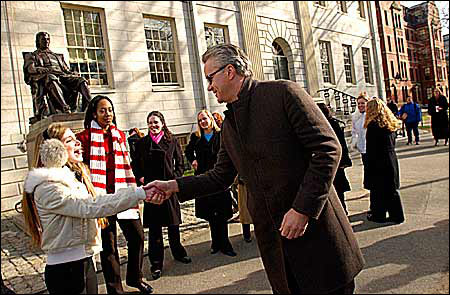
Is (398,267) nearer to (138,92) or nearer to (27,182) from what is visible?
(27,182)

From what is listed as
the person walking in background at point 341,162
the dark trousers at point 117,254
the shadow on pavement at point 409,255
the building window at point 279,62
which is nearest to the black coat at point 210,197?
the dark trousers at point 117,254

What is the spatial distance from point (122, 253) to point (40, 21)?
8487mm

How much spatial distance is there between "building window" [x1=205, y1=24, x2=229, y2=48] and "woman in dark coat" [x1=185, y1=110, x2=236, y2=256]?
1089 cm

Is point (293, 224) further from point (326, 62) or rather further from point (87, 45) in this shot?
point (326, 62)

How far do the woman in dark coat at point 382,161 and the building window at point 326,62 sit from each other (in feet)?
55.9

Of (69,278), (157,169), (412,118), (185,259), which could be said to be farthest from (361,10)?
(69,278)

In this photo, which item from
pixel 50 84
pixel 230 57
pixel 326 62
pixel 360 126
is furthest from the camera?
pixel 326 62

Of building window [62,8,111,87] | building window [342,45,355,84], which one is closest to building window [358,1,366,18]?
building window [342,45,355,84]

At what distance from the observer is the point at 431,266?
393 centimetres

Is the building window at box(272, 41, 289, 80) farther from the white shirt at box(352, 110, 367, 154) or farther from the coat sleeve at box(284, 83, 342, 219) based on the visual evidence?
the coat sleeve at box(284, 83, 342, 219)

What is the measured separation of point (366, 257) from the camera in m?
4.43

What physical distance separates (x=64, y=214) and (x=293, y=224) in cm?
166

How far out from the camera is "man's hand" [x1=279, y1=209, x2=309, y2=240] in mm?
1939

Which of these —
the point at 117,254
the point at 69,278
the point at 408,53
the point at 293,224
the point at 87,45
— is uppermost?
the point at 408,53
